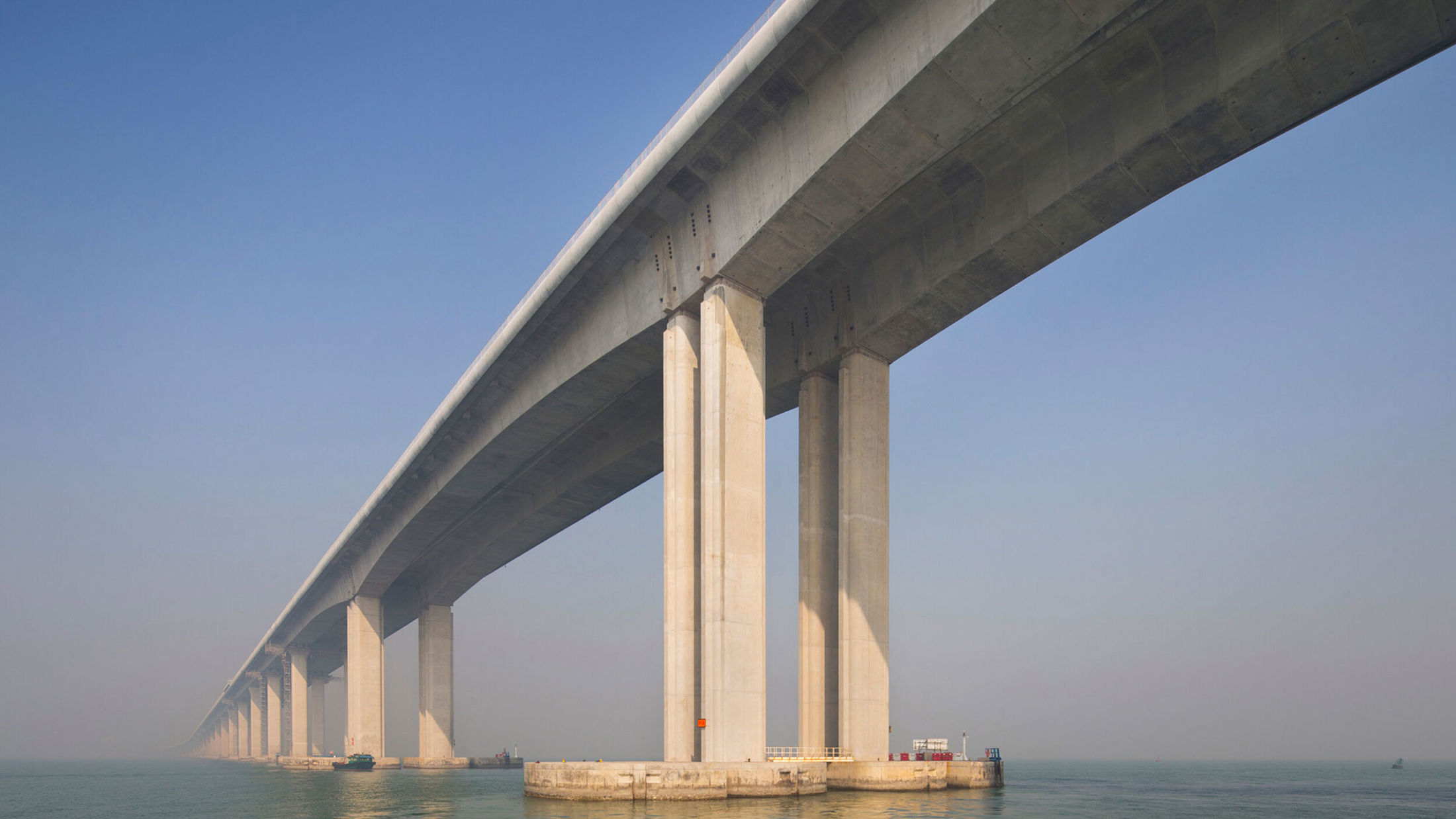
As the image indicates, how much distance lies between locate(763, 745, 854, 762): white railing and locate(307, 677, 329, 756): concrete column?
109m

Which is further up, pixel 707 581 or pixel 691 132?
pixel 691 132

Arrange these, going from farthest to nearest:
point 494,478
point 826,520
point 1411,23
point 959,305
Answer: point 494,478 → point 826,520 → point 959,305 → point 1411,23

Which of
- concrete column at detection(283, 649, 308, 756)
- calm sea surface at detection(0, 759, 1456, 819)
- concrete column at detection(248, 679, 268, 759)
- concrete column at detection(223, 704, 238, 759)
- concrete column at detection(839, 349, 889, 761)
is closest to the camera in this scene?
calm sea surface at detection(0, 759, 1456, 819)

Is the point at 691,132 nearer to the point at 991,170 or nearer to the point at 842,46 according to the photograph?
the point at 842,46

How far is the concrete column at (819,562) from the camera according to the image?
108 ft

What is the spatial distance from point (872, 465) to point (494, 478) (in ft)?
80.4

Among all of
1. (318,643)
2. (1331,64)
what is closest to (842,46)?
(1331,64)

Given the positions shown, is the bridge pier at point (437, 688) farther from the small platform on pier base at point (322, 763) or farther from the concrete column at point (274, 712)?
the concrete column at point (274, 712)

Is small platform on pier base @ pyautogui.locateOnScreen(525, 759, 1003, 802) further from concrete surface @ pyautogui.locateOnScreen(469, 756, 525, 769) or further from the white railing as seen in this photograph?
concrete surface @ pyautogui.locateOnScreen(469, 756, 525, 769)

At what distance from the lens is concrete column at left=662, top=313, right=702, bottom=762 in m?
29.2

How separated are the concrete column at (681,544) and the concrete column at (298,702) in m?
90.3

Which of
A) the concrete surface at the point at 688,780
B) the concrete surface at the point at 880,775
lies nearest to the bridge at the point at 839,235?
the concrete surface at the point at 880,775

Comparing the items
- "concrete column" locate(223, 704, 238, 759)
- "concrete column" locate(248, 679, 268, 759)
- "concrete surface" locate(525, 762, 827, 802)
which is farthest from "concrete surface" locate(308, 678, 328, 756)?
"concrete surface" locate(525, 762, 827, 802)

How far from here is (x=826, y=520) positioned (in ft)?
113
